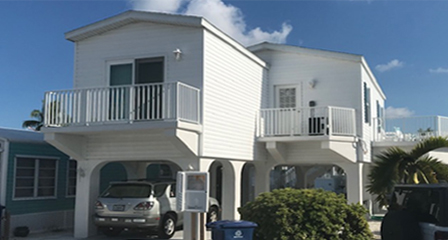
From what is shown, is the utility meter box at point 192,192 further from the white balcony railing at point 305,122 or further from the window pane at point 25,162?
the window pane at point 25,162

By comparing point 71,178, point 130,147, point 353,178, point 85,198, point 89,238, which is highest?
point 130,147

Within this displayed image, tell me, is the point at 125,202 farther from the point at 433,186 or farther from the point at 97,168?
the point at 433,186

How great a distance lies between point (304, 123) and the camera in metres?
15.7

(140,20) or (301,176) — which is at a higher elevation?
(140,20)

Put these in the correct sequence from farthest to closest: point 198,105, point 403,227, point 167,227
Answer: point 167,227 → point 198,105 → point 403,227

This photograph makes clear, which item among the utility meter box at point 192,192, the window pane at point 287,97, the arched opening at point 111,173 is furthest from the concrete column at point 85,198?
the window pane at point 287,97

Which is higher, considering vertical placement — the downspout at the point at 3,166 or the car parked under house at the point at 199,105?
the car parked under house at the point at 199,105

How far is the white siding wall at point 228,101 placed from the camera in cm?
1298

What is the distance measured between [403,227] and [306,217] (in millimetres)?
2355

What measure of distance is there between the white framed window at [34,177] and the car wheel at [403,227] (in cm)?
1068

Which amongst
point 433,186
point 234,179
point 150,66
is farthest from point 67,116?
point 433,186

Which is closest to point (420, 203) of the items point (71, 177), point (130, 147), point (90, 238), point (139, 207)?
point (139, 207)

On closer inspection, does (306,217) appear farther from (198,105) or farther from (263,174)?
(263,174)

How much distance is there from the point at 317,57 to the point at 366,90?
2.23 metres
